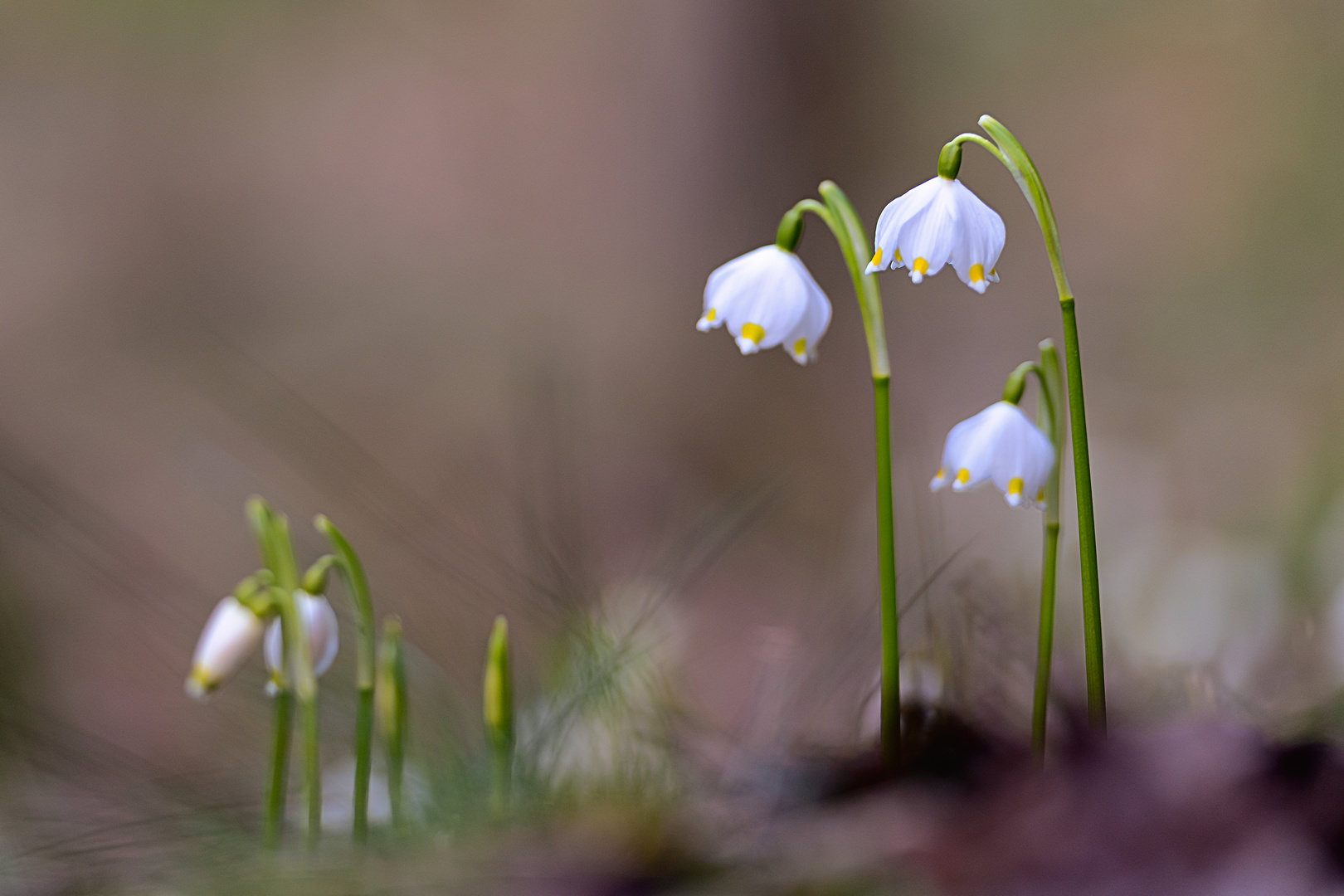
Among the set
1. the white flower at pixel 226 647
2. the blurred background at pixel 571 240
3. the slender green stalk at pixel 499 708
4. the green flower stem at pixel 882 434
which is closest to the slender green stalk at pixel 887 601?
the green flower stem at pixel 882 434

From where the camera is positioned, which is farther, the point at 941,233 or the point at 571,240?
the point at 571,240

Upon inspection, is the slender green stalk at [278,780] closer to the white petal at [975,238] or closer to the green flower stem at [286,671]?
the green flower stem at [286,671]

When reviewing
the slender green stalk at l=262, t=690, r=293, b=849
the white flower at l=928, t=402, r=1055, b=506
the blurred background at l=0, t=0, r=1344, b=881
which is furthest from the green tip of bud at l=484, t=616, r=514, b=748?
the blurred background at l=0, t=0, r=1344, b=881

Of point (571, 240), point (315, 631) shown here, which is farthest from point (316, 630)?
point (571, 240)

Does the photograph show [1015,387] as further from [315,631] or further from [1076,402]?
[315,631]

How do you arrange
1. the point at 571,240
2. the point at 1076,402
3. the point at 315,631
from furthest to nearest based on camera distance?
the point at 571,240
the point at 315,631
the point at 1076,402

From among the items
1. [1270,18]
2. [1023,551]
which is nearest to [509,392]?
[1023,551]

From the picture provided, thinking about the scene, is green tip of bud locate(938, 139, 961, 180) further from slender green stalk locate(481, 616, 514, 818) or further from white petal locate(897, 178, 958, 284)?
slender green stalk locate(481, 616, 514, 818)
